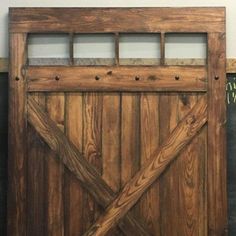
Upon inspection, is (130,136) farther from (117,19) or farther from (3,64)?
(3,64)

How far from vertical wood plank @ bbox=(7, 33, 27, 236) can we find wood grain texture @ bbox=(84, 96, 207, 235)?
39 cm

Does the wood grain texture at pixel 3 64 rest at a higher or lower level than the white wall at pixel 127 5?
lower

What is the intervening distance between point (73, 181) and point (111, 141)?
0.30m

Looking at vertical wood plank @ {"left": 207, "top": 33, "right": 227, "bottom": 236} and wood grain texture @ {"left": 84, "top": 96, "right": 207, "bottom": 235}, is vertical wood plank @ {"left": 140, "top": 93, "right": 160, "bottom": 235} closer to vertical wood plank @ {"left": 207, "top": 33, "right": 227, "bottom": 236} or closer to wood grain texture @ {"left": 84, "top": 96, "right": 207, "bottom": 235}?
wood grain texture @ {"left": 84, "top": 96, "right": 207, "bottom": 235}

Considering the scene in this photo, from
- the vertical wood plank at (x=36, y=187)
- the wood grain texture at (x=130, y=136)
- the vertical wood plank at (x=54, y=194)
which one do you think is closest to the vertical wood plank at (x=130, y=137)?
the wood grain texture at (x=130, y=136)

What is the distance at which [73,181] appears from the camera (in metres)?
2.30

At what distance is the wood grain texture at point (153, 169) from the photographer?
2283mm

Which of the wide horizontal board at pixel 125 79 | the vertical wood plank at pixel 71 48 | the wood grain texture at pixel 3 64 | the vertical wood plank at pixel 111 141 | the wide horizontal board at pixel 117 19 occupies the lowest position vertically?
the vertical wood plank at pixel 111 141

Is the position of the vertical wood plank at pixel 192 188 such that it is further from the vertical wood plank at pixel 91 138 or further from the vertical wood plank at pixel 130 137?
the vertical wood plank at pixel 91 138

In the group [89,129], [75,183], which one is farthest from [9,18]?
[75,183]

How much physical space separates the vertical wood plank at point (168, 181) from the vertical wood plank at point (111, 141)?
0.78 ft

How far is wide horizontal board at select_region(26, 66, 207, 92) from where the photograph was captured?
2.29 m

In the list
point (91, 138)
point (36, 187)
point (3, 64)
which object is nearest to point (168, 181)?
point (91, 138)

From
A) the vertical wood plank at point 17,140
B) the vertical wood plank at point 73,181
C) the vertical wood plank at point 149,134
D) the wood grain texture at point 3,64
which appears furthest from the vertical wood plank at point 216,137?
the wood grain texture at point 3,64
